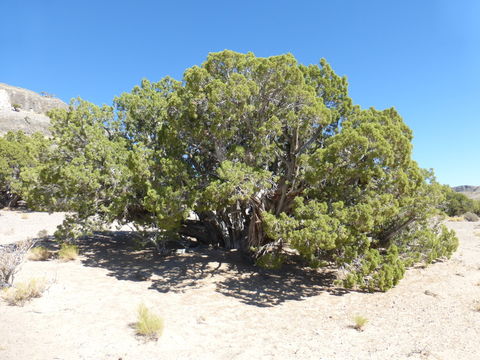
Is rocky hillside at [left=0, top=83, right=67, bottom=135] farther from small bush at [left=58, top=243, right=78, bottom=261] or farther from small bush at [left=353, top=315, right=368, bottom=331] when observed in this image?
small bush at [left=353, top=315, right=368, bottom=331]

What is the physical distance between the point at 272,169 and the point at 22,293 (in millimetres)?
7400

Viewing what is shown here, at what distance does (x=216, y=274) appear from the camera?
9062 millimetres

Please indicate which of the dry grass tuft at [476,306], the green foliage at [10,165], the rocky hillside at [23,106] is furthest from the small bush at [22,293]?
the rocky hillside at [23,106]

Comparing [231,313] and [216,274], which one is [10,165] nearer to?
[216,274]

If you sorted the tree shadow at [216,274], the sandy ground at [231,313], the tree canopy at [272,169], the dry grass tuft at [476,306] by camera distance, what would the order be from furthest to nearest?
the tree shadow at [216,274]
the tree canopy at [272,169]
the dry grass tuft at [476,306]
the sandy ground at [231,313]

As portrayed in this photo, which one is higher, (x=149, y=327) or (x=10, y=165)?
(x=10, y=165)

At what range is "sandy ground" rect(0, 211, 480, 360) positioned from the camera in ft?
15.1

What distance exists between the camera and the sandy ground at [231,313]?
15.1ft

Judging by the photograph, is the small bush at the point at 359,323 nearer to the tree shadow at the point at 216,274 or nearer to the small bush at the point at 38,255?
the tree shadow at the point at 216,274

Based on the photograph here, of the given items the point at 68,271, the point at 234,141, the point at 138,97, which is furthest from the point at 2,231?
the point at 234,141

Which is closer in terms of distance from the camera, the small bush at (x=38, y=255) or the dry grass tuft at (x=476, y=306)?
the dry grass tuft at (x=476, y=306)

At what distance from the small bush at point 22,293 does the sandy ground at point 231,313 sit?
134 millimetres

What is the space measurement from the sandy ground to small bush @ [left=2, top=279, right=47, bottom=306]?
0.44 ft

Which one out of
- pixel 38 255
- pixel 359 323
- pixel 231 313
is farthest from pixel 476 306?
pixel 38 255
